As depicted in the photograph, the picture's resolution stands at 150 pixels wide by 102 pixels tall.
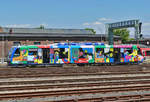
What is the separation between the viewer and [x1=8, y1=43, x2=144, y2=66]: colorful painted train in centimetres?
2509

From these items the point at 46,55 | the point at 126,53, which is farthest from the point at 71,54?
the point at 126,53

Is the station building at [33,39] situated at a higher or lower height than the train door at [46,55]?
higher

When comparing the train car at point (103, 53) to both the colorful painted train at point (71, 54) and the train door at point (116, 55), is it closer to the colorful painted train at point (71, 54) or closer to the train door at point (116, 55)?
the colorful painted train at point (71, 54)

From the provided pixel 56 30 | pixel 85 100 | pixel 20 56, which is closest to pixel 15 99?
pixel 85 100

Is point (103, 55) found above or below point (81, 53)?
below

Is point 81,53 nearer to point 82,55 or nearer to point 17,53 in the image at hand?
point 82,55

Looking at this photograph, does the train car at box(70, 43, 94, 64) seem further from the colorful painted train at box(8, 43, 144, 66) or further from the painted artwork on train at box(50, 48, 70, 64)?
the painted artwork on train at box(50, 48, 70, 64)

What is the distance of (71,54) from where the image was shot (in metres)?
26.7

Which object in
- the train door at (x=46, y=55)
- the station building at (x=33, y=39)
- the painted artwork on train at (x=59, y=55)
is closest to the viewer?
the train door at (x=46, y=55)

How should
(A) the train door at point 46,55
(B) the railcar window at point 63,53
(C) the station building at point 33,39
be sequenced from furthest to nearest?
1. (C) the station building at point 33,39
2. (B) the railcar window at point 63,53
3. (A) the train door at point 46,55

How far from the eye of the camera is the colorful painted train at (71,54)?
82.3ft

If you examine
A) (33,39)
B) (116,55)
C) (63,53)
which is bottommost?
(116,55)

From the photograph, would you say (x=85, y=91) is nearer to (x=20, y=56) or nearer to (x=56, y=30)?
(x=20, y=56)

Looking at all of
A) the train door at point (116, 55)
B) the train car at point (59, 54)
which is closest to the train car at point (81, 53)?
the train car at point (59, 54)
